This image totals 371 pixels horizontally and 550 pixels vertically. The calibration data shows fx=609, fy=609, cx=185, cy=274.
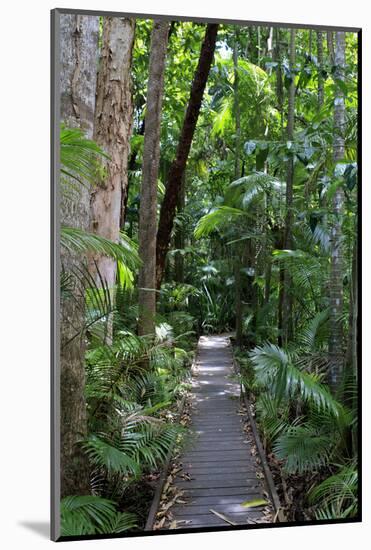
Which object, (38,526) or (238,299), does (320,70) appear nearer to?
(238,299)

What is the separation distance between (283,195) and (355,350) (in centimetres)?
88

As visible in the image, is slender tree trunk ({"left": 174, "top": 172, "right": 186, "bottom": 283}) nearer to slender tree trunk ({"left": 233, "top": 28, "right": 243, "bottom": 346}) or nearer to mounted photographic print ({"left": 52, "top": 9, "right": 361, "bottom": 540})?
mounted photographic print ({"left": 52, "top": 9, "right": 361, "bottom": 540})

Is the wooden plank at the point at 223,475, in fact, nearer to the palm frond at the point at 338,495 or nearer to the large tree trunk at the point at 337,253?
the palm frond at the point at 338,495

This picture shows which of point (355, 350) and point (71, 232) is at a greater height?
point (71, 232)

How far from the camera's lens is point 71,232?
2.59m

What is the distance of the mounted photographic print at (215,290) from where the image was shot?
2.69 metres

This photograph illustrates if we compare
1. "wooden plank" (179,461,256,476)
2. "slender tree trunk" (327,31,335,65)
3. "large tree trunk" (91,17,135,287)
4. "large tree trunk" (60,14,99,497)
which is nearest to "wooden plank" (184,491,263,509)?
"wooden plank" (179,461,256,476)

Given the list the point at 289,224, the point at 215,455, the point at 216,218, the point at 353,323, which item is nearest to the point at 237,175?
the point at 216,218

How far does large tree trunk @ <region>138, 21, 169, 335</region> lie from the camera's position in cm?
313

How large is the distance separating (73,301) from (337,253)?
1398mm

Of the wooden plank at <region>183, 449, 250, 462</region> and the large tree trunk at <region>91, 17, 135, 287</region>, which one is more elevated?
the large tree trunk at <region>91, 17, 135, 287</region>

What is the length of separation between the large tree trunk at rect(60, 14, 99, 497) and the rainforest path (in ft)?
1.66

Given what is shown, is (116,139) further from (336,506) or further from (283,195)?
(336,506)

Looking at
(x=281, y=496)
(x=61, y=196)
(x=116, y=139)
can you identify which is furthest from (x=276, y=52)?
(x=281, y=496)
